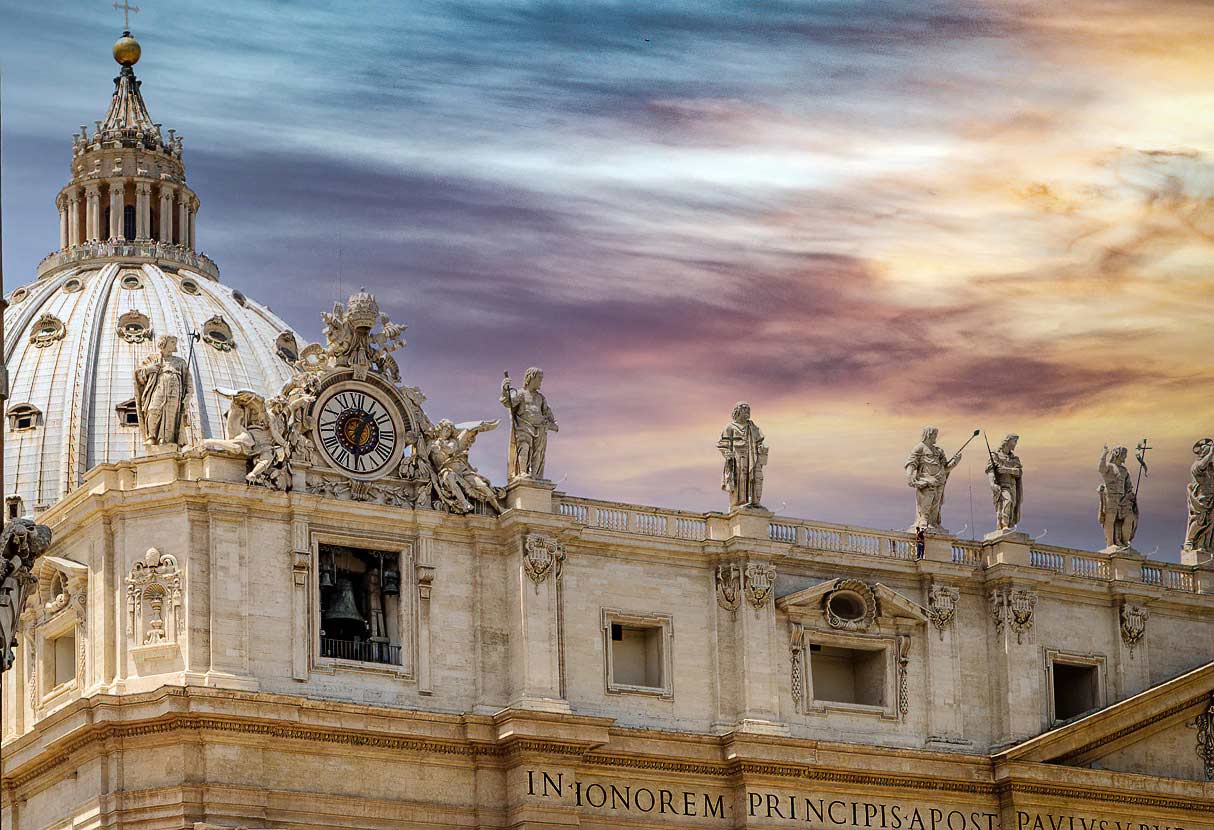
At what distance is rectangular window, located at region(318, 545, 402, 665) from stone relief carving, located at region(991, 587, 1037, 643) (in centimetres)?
1695

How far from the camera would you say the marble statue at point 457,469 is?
6222 centimetres

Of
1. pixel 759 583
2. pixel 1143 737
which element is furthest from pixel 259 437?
pixel 1143 737

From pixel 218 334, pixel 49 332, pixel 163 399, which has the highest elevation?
pixel 218 334

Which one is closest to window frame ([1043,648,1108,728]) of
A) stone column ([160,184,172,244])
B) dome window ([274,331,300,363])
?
dome window ([274,331,300,363])

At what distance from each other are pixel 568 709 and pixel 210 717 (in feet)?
29.4

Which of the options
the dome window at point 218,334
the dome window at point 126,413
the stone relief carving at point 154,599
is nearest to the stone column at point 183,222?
the dome window at point 218,334

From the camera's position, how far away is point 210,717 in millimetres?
56906

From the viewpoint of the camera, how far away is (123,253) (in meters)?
123

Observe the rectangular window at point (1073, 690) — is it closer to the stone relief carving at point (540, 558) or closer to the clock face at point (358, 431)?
the stone relief carving at point (540, 558)

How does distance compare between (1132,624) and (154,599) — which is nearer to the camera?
(154,599)

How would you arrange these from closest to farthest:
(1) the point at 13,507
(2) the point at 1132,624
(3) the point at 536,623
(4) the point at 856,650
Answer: (3) the point at 536,623
(4) the point at 856,650
(2) the point at 1132,624
(1) the point at 13,507

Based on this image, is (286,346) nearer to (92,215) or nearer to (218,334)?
(218,334)

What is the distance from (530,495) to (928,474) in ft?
39.8

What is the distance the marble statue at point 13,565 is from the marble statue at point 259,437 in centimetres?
3284
